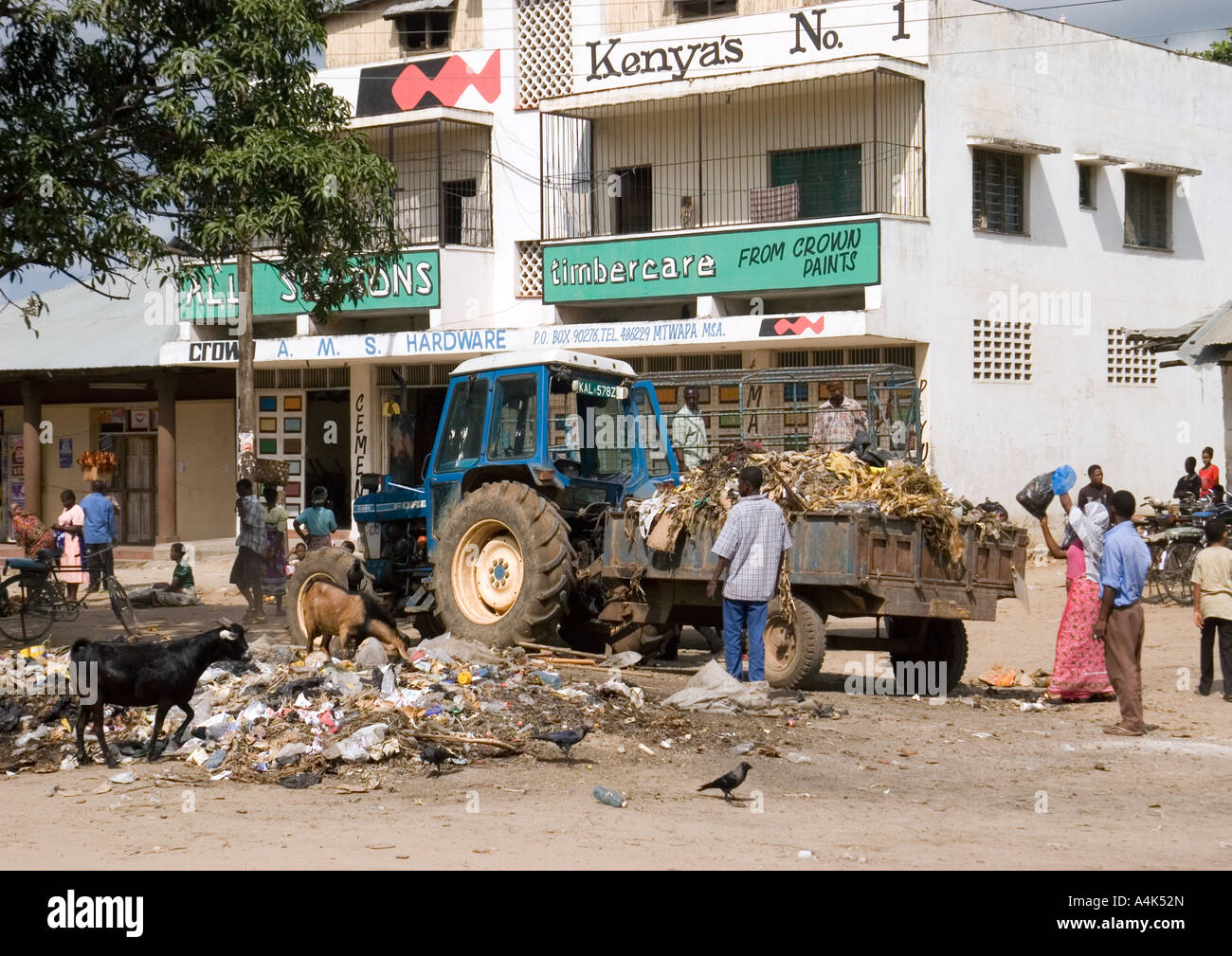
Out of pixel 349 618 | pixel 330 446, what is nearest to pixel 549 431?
pixel 349 618

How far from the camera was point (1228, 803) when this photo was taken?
7949 millimetres

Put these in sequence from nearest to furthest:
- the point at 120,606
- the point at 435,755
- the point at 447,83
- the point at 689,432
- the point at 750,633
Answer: the point at 435,755 → the point at 750,633 → the point at 120,606 → the point at 689,432 → the point at 447,83

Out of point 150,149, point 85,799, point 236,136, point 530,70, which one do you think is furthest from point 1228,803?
point 530,70

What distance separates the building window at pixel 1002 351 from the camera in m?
22.5

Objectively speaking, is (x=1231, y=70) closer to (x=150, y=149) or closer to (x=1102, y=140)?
(x=1102, y=140)

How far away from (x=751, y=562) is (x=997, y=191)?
14.4 meters

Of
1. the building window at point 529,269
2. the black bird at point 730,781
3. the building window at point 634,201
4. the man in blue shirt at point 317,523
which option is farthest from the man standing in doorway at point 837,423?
the building window at point 529,269

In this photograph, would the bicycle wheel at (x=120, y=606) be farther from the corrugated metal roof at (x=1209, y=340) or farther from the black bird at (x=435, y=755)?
the corrugated metal roof at (x=1209, y=340)

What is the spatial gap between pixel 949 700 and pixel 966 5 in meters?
14.1

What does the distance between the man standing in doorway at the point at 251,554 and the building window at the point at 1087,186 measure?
1453cm

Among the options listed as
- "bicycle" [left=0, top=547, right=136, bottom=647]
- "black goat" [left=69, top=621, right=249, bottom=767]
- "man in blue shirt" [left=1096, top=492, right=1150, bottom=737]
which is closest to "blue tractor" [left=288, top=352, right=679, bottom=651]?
"bicycle" [left=0, top=547, right=136, bottom=647]

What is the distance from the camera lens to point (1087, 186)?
24.2 m

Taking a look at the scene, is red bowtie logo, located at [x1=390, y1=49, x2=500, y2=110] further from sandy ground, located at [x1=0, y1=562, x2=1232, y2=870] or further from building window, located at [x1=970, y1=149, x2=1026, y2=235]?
sandy ground, located at [x1=0, y1=562, x2=1232, y2=870]

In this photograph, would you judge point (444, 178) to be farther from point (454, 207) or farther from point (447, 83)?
point (447, 83)
